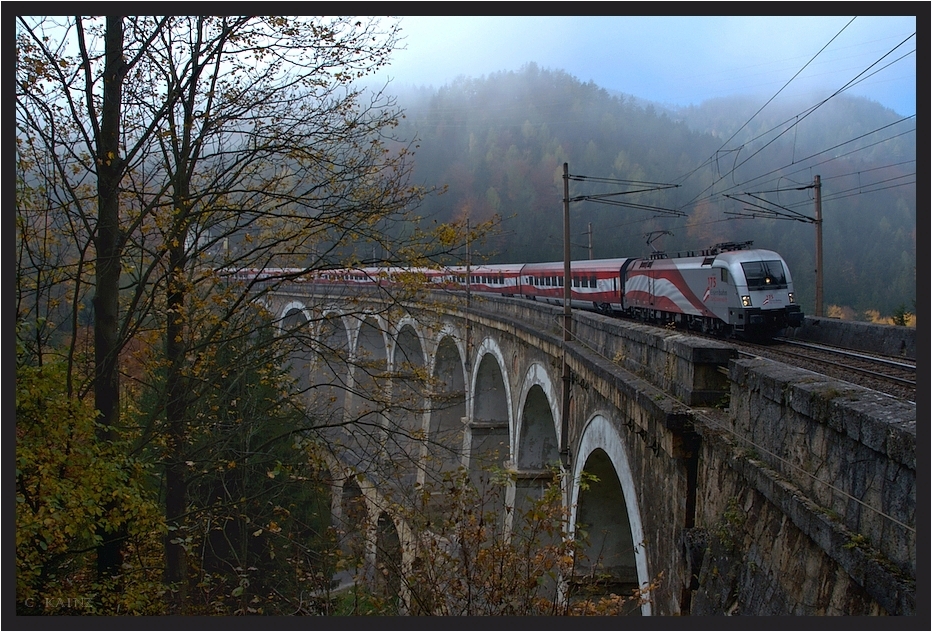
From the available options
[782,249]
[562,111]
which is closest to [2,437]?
[562,111]

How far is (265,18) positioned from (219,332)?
10.9ft

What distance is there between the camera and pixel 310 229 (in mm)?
7719

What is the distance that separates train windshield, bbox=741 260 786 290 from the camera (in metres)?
12.9

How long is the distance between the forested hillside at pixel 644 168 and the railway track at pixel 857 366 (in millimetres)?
14916

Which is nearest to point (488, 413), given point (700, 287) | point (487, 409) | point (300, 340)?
point (487, 409)

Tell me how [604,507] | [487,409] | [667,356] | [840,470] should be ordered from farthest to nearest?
[487,409], [604,507], [667,356], [840,470]

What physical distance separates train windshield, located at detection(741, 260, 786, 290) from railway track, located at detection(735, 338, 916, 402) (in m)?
1.57

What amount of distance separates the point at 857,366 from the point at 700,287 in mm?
6121

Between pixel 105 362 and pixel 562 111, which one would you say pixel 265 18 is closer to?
pixel 105 362

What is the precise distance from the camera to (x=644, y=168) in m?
37.6

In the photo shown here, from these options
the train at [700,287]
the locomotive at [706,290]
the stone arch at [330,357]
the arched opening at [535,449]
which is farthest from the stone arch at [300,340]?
the locomotive at [706,290]

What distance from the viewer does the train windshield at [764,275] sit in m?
12.9

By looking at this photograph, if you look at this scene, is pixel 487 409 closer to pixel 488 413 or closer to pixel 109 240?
pixel 488 413

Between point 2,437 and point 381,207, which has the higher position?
point 381,207
